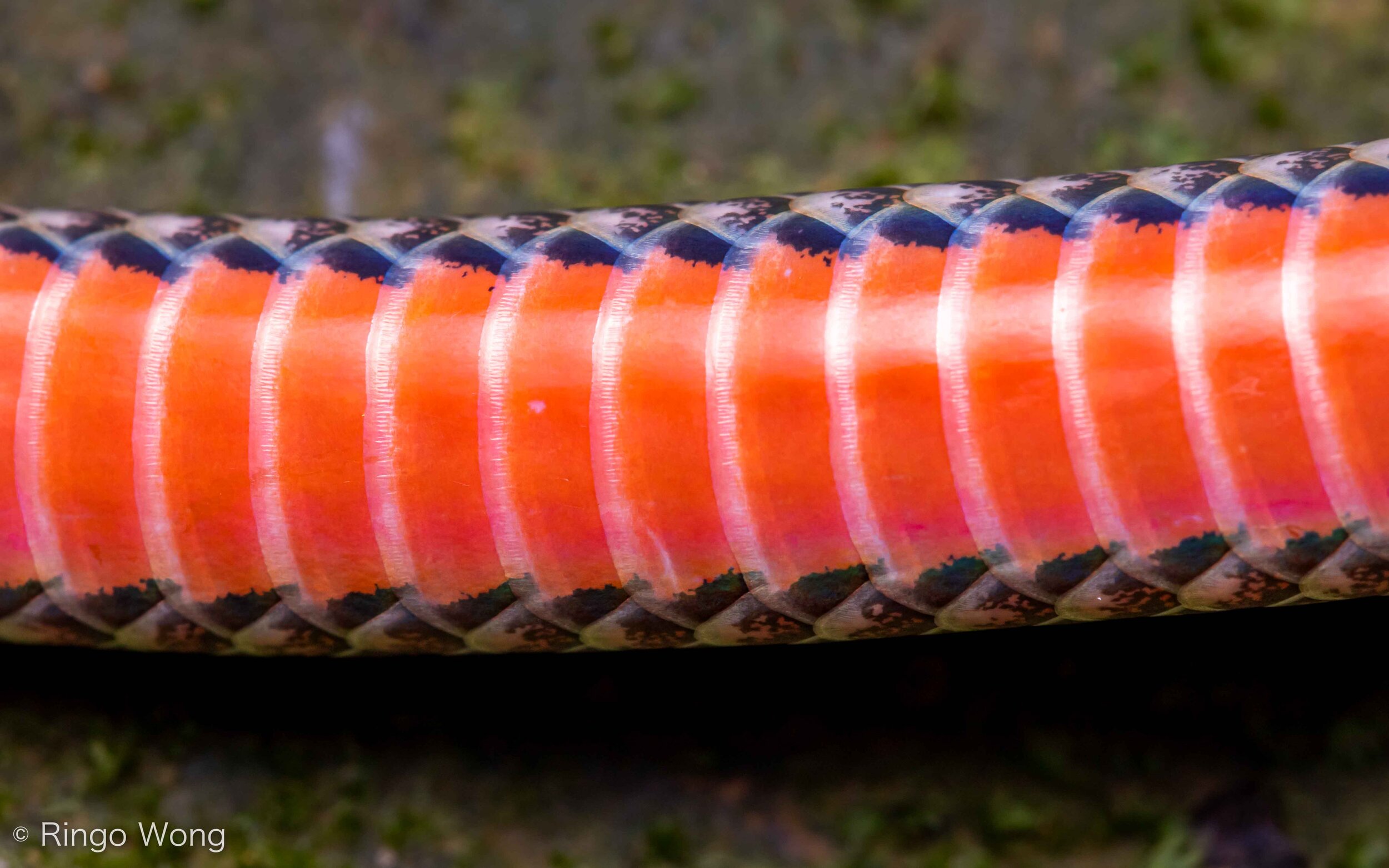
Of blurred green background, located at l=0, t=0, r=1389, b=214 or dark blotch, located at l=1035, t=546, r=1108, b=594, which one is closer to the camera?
dark blotch, located at l=1035, t=546, r=1108, b=594

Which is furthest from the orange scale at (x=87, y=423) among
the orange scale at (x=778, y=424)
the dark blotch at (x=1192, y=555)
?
the dark blotch at (x=1192, y=555)

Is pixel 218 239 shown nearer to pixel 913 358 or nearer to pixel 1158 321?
pixel 913 358

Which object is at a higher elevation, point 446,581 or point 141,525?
point 141,525

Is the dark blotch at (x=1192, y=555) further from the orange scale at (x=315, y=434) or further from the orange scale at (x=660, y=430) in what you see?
the orange scale at (x=315, y=434)

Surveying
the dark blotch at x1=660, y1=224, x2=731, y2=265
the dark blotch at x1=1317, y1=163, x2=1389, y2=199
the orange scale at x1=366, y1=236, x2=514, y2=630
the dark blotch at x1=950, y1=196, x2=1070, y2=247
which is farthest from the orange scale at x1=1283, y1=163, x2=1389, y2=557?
the orange scale at x1=366, y1=236, x2=514, y2=630

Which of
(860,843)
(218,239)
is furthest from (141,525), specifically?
(860,843)

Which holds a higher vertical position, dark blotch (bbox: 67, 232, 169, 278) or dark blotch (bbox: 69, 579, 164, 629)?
dark blotch (bbox: 67, 232, 169, 278)

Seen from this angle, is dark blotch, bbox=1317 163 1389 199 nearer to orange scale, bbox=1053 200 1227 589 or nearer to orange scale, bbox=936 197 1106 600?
orange scale, bbox=1053 200 1227 589
